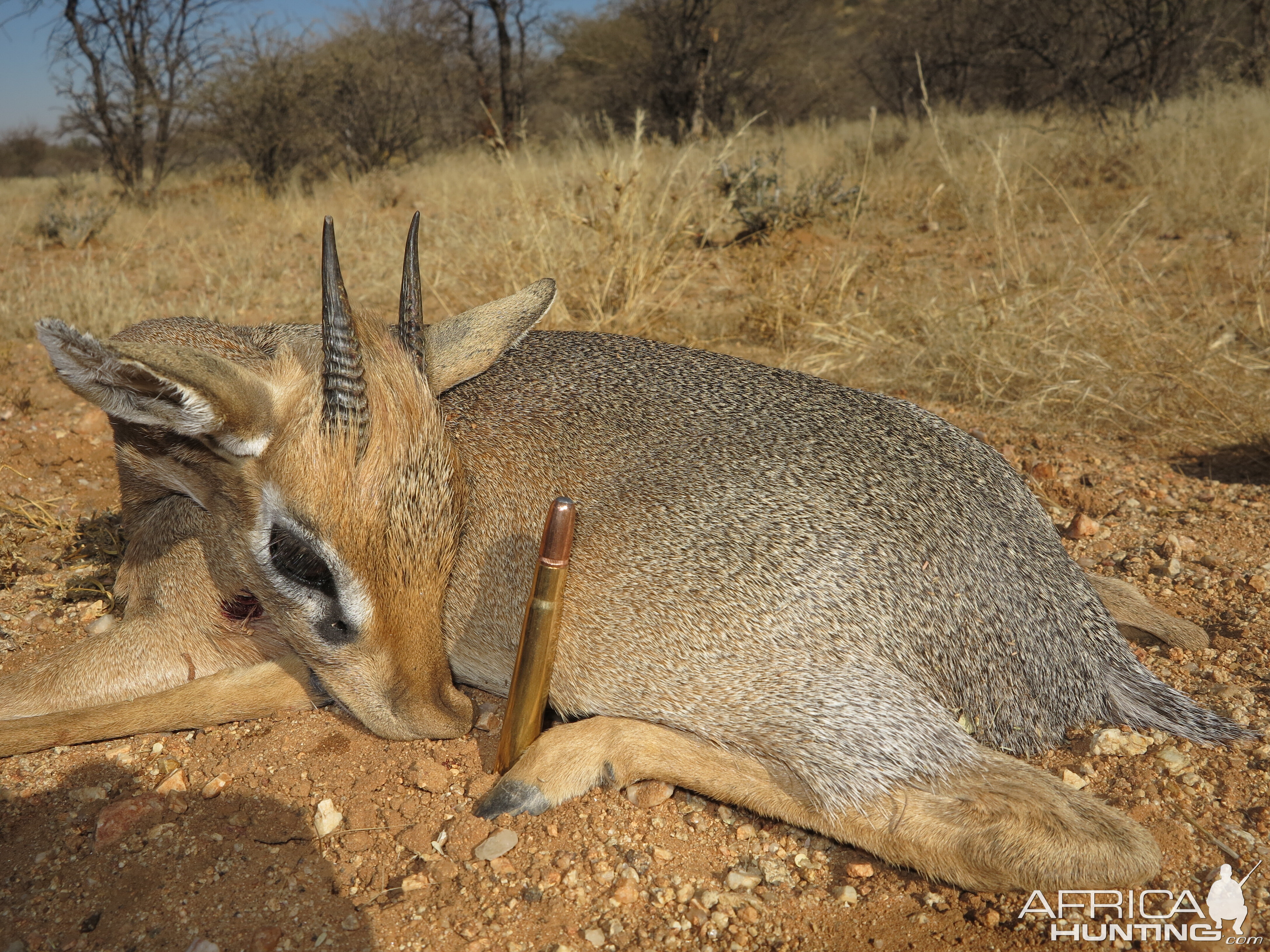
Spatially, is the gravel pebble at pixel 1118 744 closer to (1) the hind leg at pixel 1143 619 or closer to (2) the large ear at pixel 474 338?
(1) the hind leg at pixel 1143 619

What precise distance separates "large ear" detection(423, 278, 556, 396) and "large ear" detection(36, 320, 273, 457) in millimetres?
609

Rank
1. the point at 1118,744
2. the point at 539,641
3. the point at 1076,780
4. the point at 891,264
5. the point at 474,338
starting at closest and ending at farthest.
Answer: the point at 539,641 → the point at 1076,780 → the point at 1118,744 → the point at 474,338 → the point at 891,264

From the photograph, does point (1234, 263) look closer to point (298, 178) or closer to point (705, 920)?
point (705, 920)

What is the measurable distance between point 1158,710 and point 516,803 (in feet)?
6.28

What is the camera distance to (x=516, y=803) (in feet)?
7.98

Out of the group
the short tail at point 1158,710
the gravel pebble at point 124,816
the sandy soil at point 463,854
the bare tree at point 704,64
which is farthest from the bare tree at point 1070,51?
the gravel pebble at point 124,816

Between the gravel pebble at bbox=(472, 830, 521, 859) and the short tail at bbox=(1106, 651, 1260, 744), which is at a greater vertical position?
the short tail at bbox=(1106, 651, 1260, 744)

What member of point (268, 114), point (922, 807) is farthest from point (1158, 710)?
point (268, 114)

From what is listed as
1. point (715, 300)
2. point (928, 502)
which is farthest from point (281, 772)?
point (715, 300)

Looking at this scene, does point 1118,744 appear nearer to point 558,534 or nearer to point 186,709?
point 558,534

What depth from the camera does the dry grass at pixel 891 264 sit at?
547 cm

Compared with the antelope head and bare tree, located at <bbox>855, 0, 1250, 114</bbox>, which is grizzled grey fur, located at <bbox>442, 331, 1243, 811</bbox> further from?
bare tree, located at <bbox>855, 0, 1250, 114</bbox>

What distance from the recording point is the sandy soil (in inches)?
83.9

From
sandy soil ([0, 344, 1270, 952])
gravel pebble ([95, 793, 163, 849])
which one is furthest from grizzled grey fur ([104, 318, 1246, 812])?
gravel pebble ([95, 793, 163, 849])
